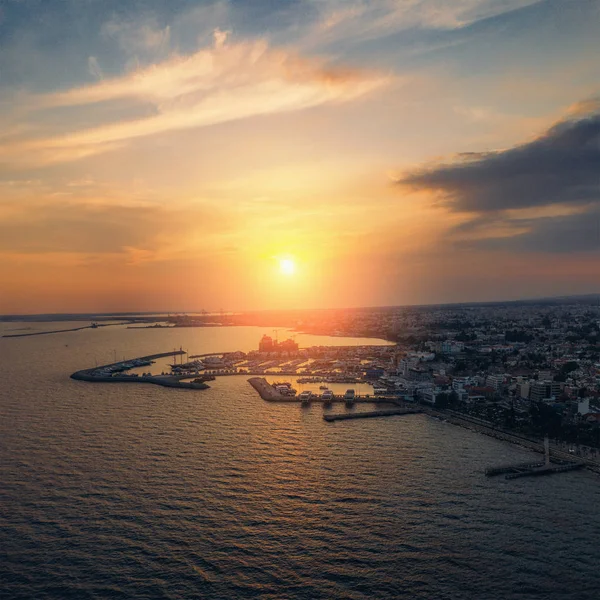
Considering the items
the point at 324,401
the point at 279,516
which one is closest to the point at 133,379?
the point at 324,401

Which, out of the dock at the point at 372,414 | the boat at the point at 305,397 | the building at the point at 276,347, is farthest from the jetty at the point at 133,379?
the building at the point at 276,347

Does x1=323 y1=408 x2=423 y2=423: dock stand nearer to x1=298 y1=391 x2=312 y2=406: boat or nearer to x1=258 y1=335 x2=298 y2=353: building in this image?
x1=298 y1=391 x2=312 y2=406: boat

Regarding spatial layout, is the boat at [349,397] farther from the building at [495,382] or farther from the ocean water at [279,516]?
the building at [495,382]

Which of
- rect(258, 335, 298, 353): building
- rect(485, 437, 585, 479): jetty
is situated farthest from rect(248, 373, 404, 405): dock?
rect(258, 335, 298, 353): building

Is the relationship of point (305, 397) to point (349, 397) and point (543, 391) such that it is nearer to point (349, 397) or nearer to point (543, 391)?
point (349, 397)

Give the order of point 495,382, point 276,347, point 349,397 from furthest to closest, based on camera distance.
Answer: point 276,347 < point 495,382 < point 349,397

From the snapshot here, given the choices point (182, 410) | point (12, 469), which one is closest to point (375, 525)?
point (12, 469)
